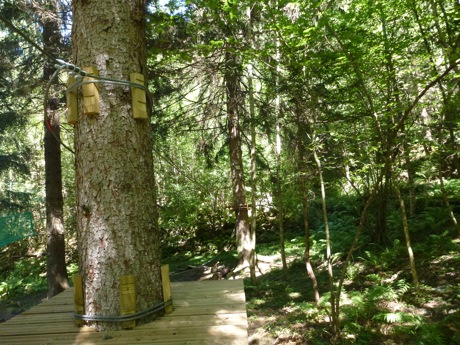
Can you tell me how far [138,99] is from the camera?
1.87m

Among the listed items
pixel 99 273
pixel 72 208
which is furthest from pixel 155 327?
pixel 72 208

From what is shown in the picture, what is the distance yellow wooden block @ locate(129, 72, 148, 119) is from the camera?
1.86 metres

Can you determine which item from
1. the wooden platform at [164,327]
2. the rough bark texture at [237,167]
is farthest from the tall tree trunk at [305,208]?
the wooden platform at [164,327]

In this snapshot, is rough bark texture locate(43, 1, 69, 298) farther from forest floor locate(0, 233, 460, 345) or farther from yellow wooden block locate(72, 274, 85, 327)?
yellow wooden block locate(72, 274, 85, 327)

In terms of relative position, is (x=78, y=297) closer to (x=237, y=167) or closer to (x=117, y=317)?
(x=117, y=317)

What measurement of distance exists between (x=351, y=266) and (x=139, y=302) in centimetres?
525

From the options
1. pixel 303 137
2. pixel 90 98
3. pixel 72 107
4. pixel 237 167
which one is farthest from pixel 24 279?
pixel 90 98

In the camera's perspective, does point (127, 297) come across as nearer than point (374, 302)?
Yes

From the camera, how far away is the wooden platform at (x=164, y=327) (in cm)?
158

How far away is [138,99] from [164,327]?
45.7 inches

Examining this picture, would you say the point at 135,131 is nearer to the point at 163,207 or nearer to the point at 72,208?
the point at 163,207

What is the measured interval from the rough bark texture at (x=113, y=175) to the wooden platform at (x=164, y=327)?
0.36 ft

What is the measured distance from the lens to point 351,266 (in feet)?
20.3

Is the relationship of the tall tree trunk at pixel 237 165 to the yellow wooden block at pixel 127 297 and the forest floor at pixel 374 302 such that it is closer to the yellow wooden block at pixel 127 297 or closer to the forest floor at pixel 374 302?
the forest floor at pixel 374 302
